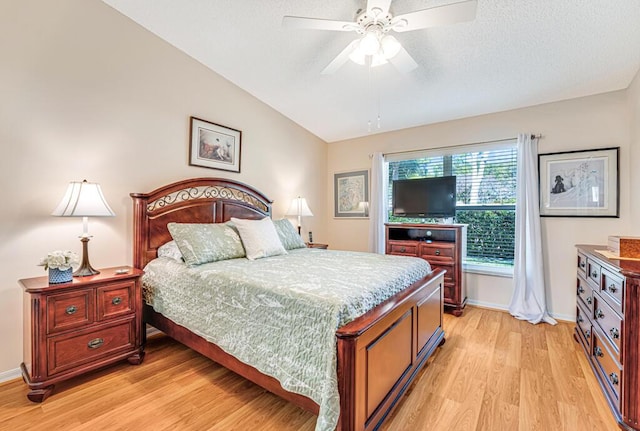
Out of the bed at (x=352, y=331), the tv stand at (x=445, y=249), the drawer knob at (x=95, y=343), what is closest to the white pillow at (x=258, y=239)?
the bed at (x=352, y=331)

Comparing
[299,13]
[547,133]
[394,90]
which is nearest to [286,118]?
[394,90]

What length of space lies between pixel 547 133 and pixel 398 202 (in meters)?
1.88

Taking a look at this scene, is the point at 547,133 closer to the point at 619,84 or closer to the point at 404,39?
the point at 619,84

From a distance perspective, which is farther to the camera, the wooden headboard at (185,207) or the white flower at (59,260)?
the wooden headboard at (185,207)

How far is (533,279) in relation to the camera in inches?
131

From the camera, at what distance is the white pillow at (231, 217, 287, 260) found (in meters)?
2.80

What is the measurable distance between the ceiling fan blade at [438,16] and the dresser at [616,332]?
1.72 m

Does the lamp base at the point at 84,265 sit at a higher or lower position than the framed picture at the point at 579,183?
lower

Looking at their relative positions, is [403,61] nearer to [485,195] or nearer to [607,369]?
[485,195]

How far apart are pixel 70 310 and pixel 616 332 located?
3.52 metres

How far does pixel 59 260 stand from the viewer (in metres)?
2.01

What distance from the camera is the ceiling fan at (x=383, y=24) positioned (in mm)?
1781

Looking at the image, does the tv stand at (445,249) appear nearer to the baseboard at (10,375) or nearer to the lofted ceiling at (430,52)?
the lofted ceiling at (430,52)

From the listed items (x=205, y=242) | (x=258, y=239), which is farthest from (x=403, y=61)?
(x=205, y=242)
